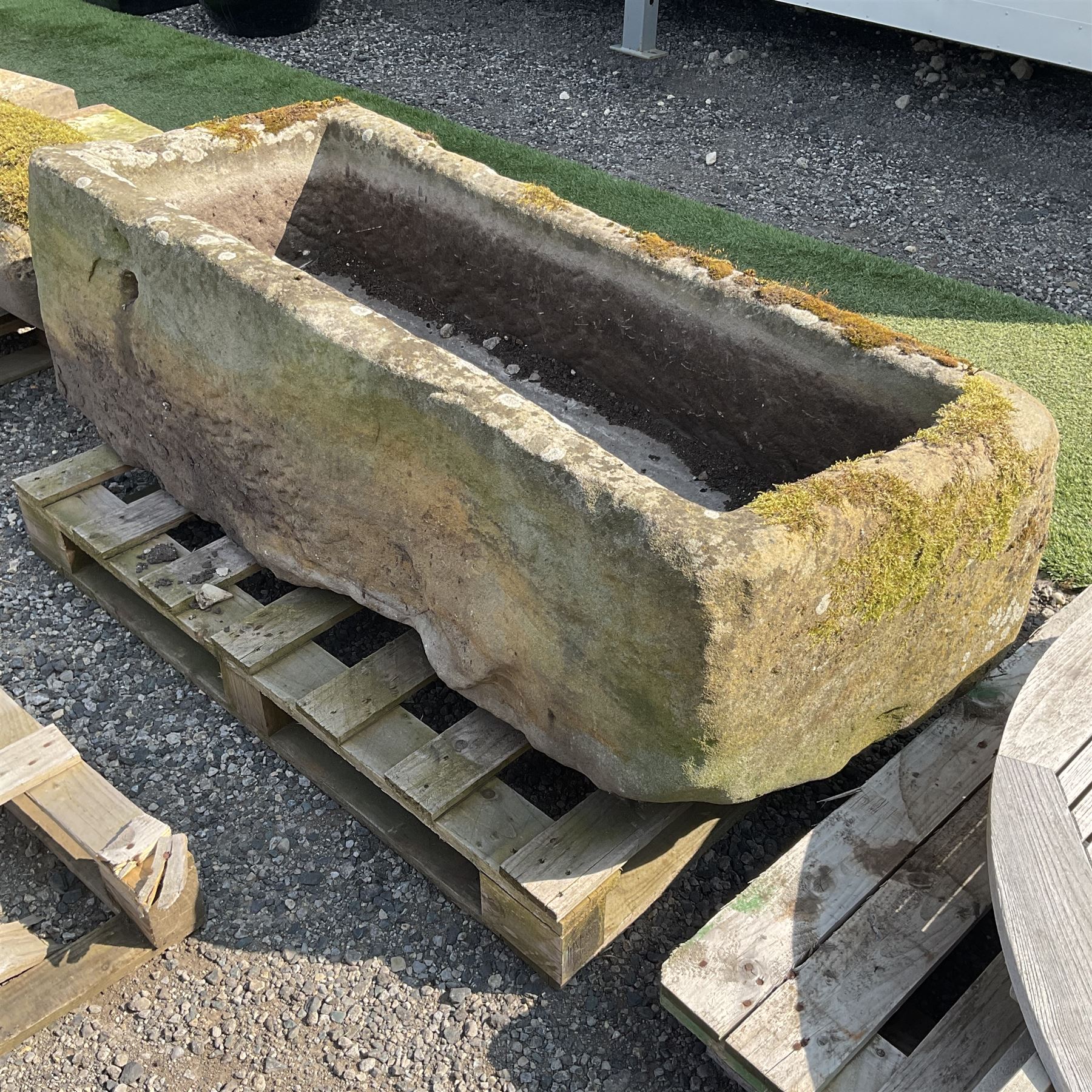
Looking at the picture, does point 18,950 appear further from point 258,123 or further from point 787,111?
point 787,111

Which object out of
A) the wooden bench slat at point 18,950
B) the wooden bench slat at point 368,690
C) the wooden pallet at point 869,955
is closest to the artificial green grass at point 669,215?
the wooden pallet at point 869,955

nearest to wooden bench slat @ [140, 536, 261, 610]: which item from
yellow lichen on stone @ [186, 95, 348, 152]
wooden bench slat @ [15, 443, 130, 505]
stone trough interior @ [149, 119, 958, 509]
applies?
wooden bench slat @ [15, 443, 130, 505]

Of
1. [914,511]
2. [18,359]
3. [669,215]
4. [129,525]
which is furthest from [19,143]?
[914,511]

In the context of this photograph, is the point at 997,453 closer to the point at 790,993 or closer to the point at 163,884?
the point at 790,993

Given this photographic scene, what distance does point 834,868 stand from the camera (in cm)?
243

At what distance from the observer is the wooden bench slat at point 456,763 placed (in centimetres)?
259

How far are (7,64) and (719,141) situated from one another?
15.2ft

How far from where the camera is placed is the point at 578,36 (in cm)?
815

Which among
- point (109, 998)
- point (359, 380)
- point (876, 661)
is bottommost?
point (109, 998)

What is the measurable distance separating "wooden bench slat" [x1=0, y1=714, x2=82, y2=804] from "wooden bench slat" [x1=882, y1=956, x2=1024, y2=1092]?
1.85 m

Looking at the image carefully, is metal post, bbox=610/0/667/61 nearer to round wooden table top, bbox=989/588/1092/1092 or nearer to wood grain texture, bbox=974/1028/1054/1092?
round wooden table top, bbox=989/588/1092/1092

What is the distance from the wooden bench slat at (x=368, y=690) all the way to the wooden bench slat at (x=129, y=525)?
34.7 inches

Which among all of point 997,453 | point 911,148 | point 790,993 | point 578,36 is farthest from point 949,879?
point 578,36

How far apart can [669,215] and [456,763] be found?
12.6 feet
